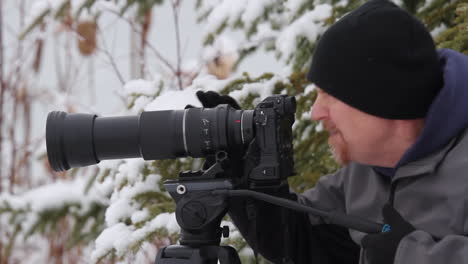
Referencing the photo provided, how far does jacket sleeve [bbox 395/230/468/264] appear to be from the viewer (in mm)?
998

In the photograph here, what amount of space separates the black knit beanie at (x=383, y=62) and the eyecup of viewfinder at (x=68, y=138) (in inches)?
22.5

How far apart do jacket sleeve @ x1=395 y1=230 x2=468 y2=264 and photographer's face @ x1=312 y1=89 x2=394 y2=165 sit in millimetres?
238

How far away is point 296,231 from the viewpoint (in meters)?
1.38

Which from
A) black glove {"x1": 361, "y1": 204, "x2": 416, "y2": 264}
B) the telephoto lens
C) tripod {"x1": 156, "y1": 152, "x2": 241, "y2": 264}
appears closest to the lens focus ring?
the telephoto lens

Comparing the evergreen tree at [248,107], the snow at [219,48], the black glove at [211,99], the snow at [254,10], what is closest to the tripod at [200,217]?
the black glove at [211,99]

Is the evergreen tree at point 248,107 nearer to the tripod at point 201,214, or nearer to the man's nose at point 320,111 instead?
the tripod at point 201,214

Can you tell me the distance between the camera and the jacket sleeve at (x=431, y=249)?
100 cm

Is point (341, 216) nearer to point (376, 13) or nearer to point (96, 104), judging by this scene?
point (376, 13)

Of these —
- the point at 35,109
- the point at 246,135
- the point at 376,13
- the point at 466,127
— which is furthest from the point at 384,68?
the point at 35,109

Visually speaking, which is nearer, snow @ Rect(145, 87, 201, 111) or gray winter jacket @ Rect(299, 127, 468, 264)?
gray winter jacket @ Rect(299, 127, 468, 264)

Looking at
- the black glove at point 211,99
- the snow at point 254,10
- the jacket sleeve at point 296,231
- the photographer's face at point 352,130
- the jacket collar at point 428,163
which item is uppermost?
the snow at point 254,10

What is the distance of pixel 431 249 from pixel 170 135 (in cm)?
61

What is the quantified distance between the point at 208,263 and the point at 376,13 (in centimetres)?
65

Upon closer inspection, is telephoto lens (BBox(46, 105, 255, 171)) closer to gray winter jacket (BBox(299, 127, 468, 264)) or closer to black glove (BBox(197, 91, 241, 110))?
black glove (BBox(197, 91, 241, 110))
